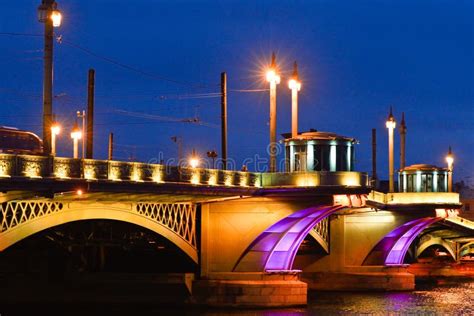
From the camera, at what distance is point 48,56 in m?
31.3

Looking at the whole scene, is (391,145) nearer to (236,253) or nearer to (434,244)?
(236,253)

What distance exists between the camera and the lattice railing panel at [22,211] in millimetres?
35406

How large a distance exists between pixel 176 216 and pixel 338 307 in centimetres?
1099

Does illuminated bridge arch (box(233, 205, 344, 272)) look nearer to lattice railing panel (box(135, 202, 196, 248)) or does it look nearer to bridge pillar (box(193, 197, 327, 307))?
bridge pillar (box(193, 197, 327, 307))

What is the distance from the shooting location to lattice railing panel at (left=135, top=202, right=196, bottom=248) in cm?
4397

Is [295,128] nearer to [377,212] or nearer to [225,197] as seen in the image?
[225,197]

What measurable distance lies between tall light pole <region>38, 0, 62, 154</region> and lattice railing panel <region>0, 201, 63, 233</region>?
4.77 meters

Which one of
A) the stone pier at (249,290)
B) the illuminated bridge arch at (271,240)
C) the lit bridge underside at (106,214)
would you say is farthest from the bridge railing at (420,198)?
the lit bridge underside at (106,214)

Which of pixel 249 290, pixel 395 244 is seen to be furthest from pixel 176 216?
pixel 395 244

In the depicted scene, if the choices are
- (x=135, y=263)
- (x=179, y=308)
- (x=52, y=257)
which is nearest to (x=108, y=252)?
(x=135, y=263)

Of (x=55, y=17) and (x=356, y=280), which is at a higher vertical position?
(x=55, y=17)

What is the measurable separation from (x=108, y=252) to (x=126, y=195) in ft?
63.0

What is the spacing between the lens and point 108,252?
190ft

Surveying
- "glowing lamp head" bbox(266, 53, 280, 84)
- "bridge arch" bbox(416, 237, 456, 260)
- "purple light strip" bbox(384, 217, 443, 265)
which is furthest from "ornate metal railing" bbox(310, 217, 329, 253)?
"bridge arch" bbox(416, 237, 456, 260)
